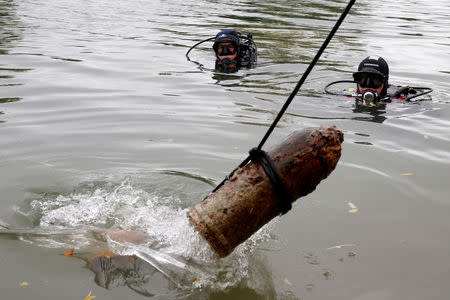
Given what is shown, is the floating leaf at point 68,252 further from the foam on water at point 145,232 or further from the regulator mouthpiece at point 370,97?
the regulator mouthpiece at point 370,97

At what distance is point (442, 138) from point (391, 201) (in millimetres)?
2082

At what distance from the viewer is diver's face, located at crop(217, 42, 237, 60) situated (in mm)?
9906

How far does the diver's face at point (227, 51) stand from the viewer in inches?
390

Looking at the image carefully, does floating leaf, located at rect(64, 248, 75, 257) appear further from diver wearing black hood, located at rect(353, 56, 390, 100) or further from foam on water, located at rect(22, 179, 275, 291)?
diver wearing black hood, located at rect(353, 56, 390, 100)

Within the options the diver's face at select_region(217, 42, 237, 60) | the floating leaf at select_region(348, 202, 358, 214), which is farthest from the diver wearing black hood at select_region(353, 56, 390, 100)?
the floating leaf at select_region(348, 202, 358, 214)

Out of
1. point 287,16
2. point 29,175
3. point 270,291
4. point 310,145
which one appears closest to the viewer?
point 310,145

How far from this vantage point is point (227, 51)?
9961mm

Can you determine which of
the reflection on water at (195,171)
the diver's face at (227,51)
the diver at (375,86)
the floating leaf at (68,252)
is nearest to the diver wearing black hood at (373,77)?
the diver at (375,86)

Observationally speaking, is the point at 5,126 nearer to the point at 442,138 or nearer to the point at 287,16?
the point at 442,138

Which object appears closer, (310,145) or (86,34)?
(310,145)

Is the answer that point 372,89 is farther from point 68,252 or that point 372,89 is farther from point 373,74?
point 68,252

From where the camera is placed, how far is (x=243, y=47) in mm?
10414

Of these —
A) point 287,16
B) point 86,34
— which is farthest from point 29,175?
point 287,16

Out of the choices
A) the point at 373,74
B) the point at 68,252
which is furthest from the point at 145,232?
the point at 373,74
